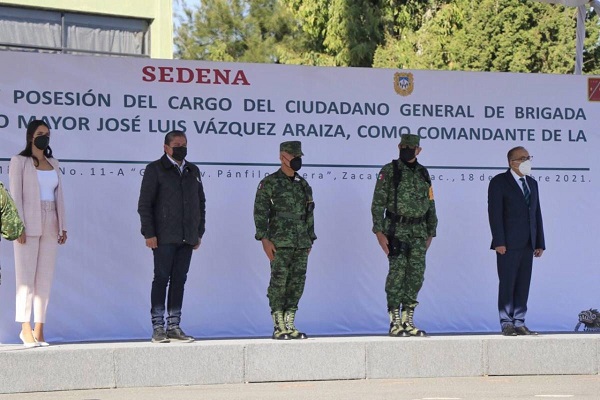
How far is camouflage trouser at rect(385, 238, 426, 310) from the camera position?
36.8 feet

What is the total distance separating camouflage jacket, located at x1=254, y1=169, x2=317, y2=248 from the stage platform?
83 centimetres

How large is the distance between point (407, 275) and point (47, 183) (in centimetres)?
308

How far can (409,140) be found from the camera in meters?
11.2

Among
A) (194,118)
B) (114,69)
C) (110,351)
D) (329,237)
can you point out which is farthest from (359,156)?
(110,351)

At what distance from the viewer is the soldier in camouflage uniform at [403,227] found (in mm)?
11195

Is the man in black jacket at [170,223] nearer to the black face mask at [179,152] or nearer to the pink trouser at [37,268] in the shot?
the black face mask at [179,152]

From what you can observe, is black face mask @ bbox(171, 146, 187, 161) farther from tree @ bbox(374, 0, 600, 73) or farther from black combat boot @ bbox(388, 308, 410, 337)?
tree @ bbox(374, 0, 600, 73)

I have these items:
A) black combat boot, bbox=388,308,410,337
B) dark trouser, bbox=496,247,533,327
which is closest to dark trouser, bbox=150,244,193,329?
black combat boot, bbox=388,308,410,337

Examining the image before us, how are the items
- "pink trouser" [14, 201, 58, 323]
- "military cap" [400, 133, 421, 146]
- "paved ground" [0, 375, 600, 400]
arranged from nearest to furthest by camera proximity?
1. "paved ground" [0, 375, 600, 400]
2. "pink trouser" [14, 201, 58, 323]
3. "military cap" [400, 133, 421, 146]

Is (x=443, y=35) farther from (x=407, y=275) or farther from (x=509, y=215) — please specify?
(x=407, y=275)

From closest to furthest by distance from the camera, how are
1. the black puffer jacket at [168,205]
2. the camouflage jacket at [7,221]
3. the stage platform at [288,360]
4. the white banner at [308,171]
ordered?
1. the camouflage jacket at [7,221]
2. the stage platform at [288,360]
3. the black puffer jacket at [168,205]
4. the white banner at [308,171]

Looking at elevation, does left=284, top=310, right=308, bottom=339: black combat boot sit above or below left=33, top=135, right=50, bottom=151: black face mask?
below

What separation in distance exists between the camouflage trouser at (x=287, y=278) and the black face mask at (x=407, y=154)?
117cm

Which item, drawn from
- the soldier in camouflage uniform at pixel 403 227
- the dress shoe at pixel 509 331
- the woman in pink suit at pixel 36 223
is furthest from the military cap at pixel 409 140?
the woman in pink suit at pixel 36 223
